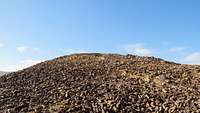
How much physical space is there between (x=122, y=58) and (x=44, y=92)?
38.6 feet

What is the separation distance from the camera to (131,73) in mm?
32094

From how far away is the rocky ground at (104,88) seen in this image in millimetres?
25938

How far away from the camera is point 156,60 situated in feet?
127

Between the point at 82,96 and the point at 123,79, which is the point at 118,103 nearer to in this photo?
the point at 82,96

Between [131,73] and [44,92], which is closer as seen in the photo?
[44,92]

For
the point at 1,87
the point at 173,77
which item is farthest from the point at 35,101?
the point at 173,77

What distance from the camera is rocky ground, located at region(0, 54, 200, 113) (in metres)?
25.9

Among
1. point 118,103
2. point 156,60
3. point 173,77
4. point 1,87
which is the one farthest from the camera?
point 156,60

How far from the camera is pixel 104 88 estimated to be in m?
29.1

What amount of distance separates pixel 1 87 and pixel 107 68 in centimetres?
829

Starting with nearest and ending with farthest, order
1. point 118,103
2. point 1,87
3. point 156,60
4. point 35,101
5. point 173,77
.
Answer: point 118,103 → point 35,101 → point 173,77 → point 1,87 → point 156,60

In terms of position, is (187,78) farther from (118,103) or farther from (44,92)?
(44,92)

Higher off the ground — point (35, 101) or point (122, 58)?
point (122, 58)

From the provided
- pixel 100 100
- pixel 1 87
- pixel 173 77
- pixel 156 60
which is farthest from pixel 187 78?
pixel 1 87
